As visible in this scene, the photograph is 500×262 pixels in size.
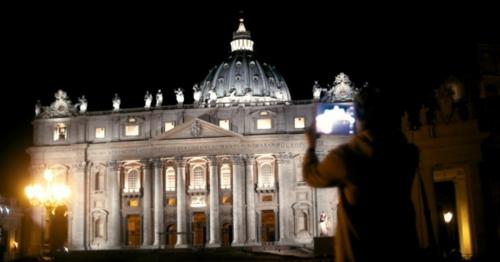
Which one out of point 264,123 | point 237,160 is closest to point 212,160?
point 237,160

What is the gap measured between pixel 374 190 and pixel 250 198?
7589 centimetres

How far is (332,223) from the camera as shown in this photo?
7681 cm

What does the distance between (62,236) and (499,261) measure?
1469cm

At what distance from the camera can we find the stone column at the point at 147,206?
8238cm

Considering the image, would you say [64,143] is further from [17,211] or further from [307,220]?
[307,220]

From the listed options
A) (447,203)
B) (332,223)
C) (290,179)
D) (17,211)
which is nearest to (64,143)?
(17,211)

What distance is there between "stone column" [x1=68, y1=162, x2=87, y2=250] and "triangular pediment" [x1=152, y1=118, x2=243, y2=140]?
11.2 meters

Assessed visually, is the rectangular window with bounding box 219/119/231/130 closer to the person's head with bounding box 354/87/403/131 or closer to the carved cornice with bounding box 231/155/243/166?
the carved cornice with bounding box 231/155/243/166

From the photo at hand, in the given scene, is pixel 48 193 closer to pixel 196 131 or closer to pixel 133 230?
pixel 196 131

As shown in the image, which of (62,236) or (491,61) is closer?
(62,236)

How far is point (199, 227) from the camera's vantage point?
83.8 m

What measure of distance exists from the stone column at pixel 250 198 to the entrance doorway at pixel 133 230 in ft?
44.1

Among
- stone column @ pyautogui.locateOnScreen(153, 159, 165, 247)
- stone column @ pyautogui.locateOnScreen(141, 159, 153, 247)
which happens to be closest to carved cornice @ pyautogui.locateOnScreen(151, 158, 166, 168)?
stone column @ pyautogui.locateOnScreen(153, 159, 165, 247)

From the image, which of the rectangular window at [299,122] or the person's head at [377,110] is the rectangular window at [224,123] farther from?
the person's head at [377,110]
